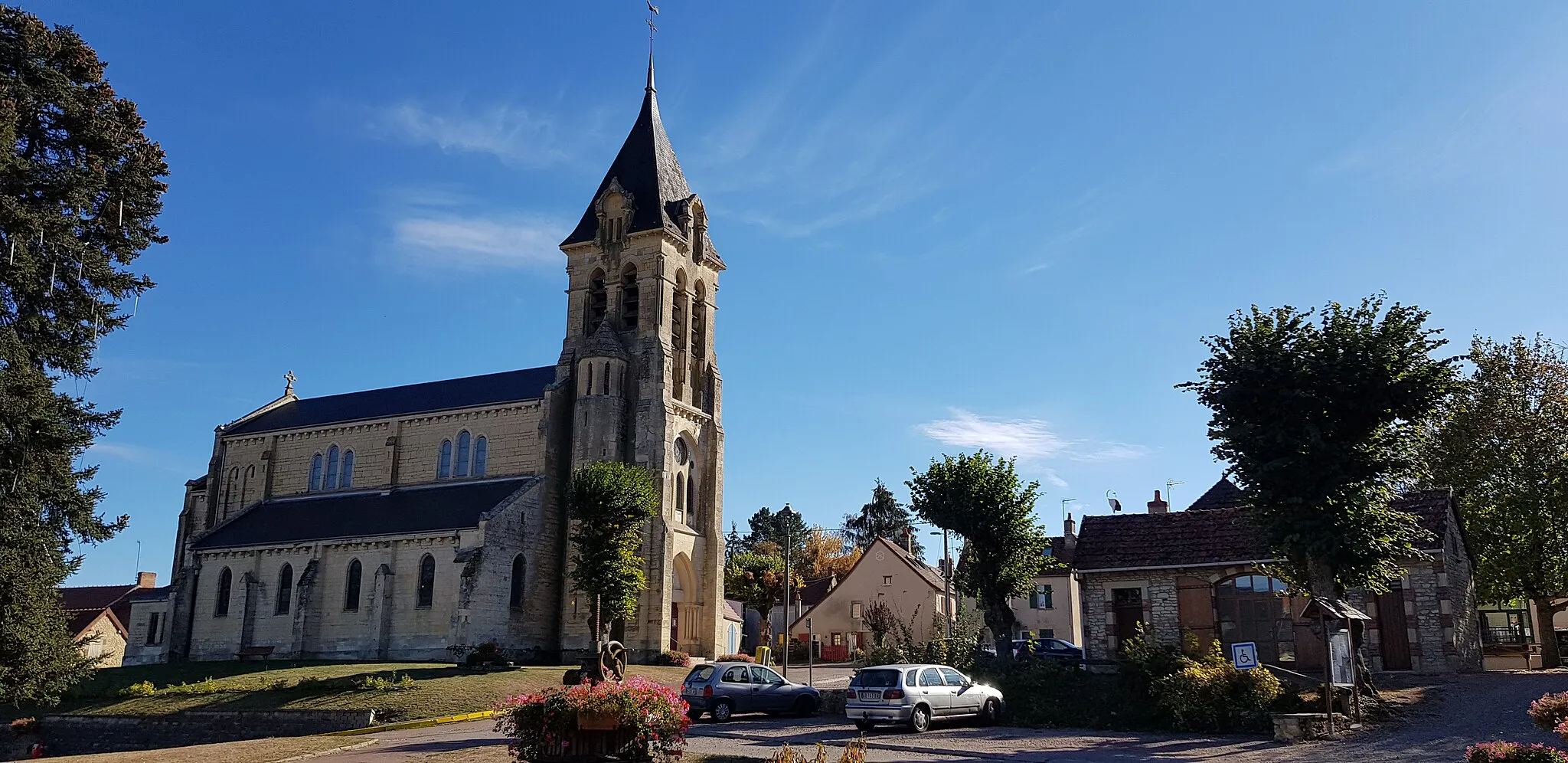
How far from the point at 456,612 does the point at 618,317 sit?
15.3 metres

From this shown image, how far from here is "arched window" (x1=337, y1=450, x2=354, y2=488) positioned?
173 ft

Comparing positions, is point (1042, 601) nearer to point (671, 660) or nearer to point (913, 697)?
point (671, 660)

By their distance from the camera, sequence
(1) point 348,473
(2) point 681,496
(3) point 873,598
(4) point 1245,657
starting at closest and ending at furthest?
(4) point 1245,657, (2) point 681,496, (1) point 348,473, (3) point 873,598

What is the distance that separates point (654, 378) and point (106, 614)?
4408 cm

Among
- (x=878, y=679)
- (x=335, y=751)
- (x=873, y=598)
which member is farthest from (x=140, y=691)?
(x=873, y=598)

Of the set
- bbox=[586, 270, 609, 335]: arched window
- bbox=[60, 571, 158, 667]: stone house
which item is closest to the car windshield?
bbox=[586, 270, 609, 335]: arched window

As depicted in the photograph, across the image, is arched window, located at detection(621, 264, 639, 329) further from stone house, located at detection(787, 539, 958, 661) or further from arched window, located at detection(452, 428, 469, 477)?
stone house, located at detection(787, 539, 958, 661)

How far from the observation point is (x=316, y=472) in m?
53.9

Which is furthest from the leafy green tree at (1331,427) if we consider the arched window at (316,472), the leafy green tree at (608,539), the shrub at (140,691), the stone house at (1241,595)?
the arched window at (316,472)

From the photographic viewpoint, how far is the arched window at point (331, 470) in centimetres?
5327

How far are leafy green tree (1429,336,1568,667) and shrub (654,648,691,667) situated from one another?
3010cm

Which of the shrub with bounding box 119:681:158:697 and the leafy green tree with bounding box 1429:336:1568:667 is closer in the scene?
the shrub with bounding box 119:681:158:697

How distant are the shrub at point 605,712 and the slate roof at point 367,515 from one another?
28.5 metres

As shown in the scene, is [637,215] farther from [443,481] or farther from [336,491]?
[336,491]
